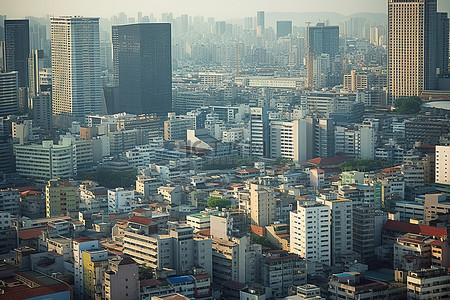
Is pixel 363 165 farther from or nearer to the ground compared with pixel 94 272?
farther from the ground

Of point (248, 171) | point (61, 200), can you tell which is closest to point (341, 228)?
point (61, 200)

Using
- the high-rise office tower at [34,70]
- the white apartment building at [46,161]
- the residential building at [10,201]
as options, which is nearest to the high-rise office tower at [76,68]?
the high-rise office tower at [34,70]

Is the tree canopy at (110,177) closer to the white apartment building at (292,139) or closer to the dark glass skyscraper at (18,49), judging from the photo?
the white apartment building at (292,139)

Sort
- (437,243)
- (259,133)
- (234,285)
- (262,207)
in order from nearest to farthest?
(234,285) < (437,243) < (262,207) < (259,133)

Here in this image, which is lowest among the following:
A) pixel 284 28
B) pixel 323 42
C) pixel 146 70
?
pixel 146 70

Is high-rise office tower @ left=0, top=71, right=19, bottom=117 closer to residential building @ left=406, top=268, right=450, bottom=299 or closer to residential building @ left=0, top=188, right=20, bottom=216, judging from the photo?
residential building @ left=0, top=188, right=20, bottom=216

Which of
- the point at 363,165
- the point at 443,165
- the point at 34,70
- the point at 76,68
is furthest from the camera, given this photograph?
the point at 34,70

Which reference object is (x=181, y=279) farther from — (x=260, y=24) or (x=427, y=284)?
(x=260, y=24)
